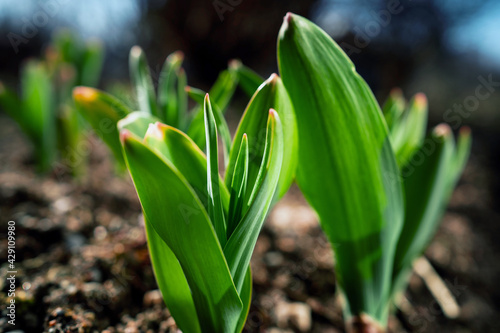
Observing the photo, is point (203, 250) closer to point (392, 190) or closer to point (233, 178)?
point (233, 178)

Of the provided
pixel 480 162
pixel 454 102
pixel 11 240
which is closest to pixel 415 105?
pixel 11 240

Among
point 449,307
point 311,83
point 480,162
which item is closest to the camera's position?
point 311,83

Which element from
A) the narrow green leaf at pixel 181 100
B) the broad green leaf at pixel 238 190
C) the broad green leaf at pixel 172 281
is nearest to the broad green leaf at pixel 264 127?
the broad green leaf at pixel 238 190

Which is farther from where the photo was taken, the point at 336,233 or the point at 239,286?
the point at 336,233

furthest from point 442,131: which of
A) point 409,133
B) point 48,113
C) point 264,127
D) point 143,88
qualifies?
point 48,113

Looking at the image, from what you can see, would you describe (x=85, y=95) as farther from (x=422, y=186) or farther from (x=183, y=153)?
(x=422, y=186)

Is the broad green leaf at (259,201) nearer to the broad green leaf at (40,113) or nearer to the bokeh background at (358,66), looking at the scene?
the bokeh background at (358,66)

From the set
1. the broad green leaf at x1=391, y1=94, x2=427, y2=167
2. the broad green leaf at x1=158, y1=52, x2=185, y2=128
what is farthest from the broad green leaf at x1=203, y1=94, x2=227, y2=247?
the broad green leaf at x1=391, y1=94, x2=427, y2=167

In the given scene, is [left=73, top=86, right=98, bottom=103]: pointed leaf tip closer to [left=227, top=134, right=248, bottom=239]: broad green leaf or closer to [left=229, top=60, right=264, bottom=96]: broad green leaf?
[left=229, top=60, right=264, bottom=96]: broad green leaf
